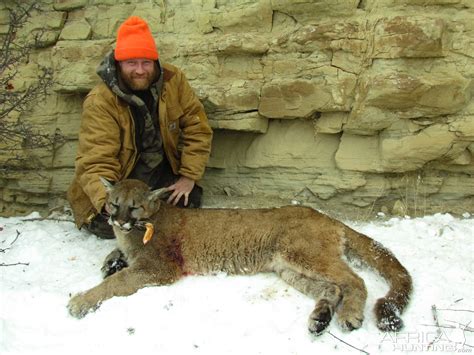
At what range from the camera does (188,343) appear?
4211 mm

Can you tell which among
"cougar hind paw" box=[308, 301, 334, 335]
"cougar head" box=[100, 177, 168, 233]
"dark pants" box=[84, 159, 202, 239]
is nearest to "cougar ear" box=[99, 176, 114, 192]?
"cougar head" box=[100, 177, 168, 233]

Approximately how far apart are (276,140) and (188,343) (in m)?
3.60

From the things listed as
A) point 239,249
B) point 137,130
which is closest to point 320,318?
point 239,249

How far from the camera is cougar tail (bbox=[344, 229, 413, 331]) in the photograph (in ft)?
14.2

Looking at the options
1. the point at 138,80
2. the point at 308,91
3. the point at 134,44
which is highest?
the point at 134,44

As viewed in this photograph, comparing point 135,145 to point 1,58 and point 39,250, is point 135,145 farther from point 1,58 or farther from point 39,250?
point 1,58

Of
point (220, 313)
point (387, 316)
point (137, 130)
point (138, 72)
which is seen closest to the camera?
point (387, 316)

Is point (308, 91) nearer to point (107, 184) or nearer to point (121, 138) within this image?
point (121, 138)

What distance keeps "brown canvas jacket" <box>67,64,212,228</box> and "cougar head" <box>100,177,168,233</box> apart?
28 cm

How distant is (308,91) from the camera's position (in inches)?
257

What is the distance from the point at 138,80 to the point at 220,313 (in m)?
2.89

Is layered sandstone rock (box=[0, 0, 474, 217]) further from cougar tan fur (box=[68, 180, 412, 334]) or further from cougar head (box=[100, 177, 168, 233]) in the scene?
cougar head (box=[100, 177, 168, 233])

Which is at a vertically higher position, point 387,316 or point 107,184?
point 107,184

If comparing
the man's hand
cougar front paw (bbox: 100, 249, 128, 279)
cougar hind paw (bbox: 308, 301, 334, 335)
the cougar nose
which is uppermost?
the cougar nose
